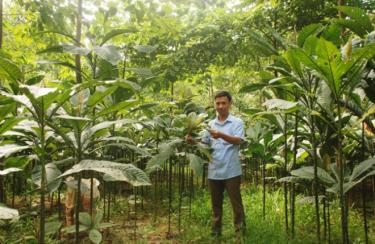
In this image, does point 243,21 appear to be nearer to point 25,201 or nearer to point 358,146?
point 358,146

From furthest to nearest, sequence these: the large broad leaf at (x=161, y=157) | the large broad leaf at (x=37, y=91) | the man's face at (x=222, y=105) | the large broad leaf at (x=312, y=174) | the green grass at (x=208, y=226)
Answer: the man's face at (x=222, y=105) < the green grass at (x=208, y=226) < the large broad leaf at (x=161, y=157) < the large broad leaf at (x=312, y=174) < the large broad leaf at (x=37, y=91)

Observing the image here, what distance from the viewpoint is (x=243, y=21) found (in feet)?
17.6

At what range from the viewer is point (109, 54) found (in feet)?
6.68

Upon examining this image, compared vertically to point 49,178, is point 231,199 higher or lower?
lower

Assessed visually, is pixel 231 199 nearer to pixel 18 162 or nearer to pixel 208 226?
pixel 208 226

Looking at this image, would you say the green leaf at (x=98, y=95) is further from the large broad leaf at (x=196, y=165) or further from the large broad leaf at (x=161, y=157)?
the large broad leaf at (x=196, y=165)

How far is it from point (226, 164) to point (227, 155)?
3.3 inches

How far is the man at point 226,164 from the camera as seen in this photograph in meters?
3.31

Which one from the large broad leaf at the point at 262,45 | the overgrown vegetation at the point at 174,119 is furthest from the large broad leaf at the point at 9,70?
the large broad leaf at the point at 262,45

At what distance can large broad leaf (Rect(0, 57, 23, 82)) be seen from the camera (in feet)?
5.14

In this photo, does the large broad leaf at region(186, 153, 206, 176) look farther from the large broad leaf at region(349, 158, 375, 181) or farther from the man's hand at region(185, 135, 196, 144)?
the large broad leaf at region(349, 158, 375, 181)

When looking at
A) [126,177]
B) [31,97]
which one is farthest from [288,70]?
[31,97]

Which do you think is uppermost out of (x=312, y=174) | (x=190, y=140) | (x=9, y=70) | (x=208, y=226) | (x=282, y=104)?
(x=9, y=70)

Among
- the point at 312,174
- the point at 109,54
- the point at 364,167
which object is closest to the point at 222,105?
the point at 312,174
